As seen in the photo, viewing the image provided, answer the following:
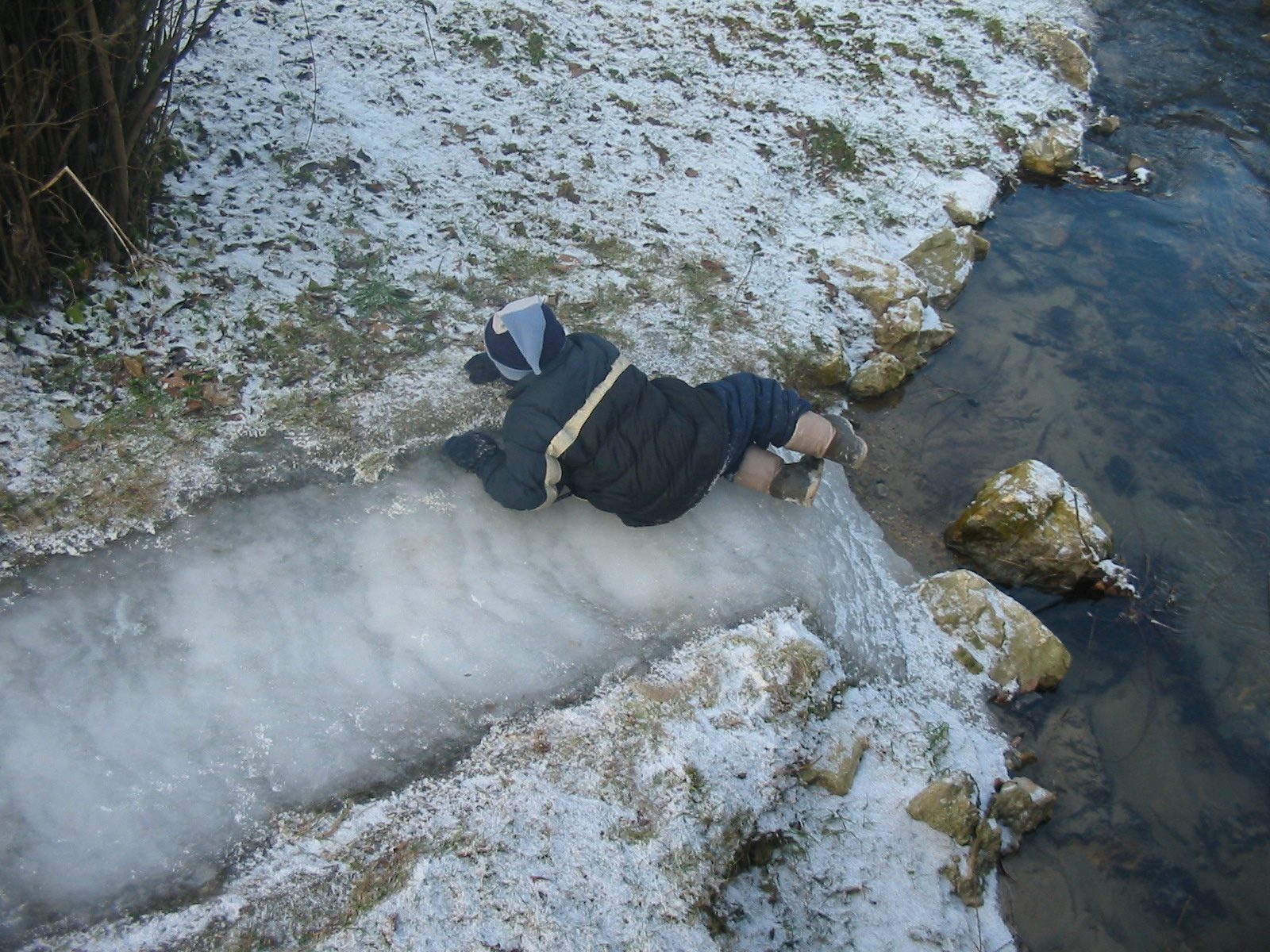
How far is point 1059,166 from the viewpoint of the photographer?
274 inches

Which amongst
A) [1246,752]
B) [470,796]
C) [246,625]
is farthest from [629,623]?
[1246,752]

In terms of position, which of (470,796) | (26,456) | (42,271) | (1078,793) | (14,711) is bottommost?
(1078,793)

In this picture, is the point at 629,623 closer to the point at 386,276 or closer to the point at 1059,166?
the point at 386,276

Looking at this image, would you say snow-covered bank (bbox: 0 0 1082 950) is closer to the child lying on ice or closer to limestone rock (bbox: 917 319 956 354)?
the child lying on ice

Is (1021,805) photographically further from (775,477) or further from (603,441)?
(603,441)

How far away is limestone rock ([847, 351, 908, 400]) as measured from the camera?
196 inches

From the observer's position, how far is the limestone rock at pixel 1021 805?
3451 millimetres

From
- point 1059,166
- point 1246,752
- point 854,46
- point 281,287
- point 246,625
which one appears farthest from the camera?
point 854,46

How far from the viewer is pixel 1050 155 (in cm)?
692

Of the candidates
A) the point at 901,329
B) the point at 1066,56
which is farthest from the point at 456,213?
the point at 1066,56

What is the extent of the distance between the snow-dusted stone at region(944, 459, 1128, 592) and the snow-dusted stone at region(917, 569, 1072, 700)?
0.26 meters

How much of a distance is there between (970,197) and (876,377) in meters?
2.36

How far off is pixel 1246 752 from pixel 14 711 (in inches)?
200

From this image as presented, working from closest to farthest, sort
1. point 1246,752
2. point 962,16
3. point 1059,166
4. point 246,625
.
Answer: point 246,625 → point 1246,752 → point 1059,166 → point 962,16
